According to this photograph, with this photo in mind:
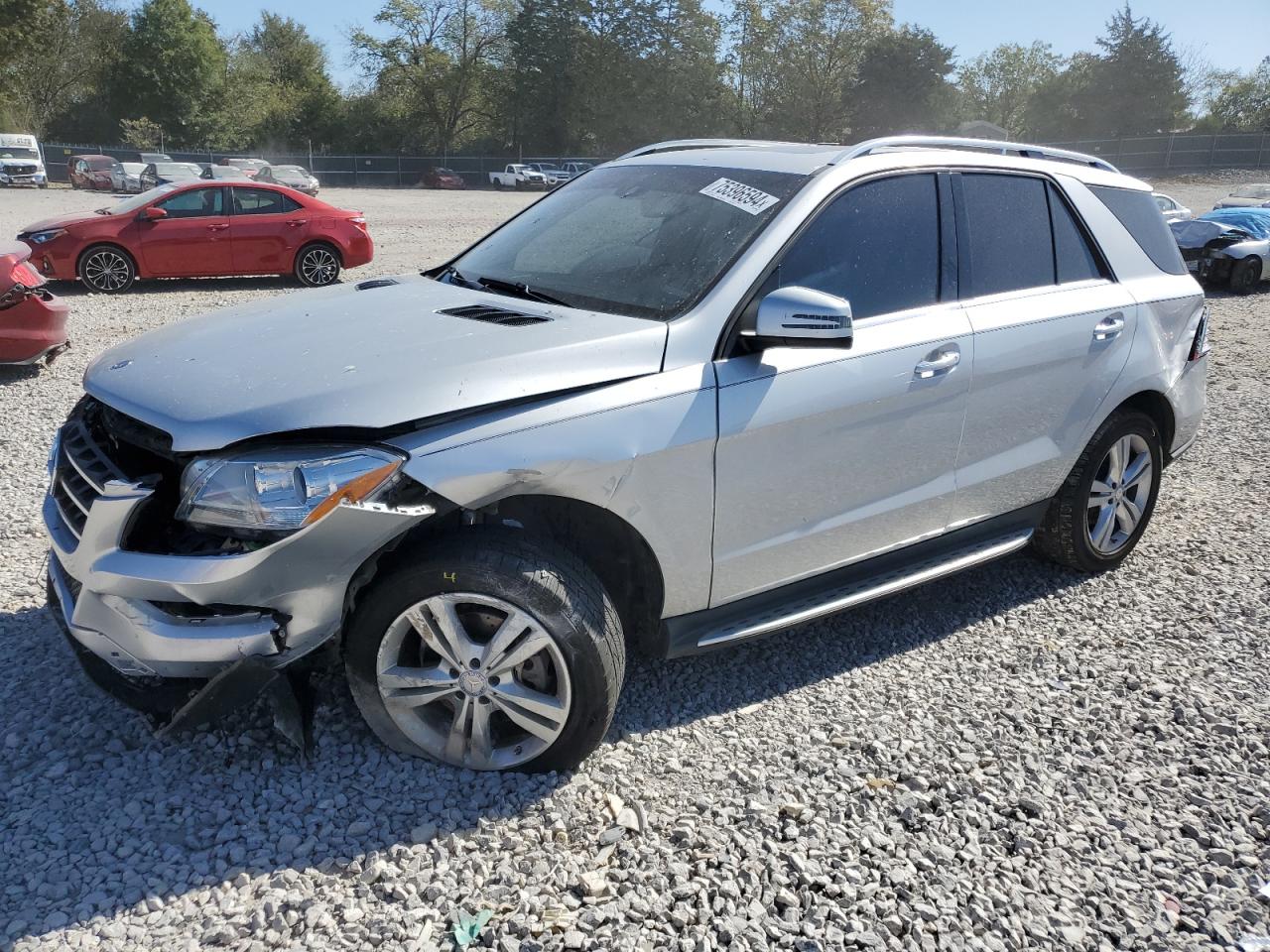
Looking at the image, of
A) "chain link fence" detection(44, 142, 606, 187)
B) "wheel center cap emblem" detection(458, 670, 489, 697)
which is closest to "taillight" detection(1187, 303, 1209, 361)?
"wheel center cap emblem" detection(458, 670, 489, 697)

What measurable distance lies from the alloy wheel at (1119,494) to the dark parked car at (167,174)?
33.7 metres

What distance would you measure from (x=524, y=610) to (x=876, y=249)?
183 centimetres

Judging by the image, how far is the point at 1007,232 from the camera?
4027 millimetres

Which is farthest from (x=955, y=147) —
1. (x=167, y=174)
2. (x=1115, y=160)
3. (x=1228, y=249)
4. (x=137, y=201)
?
(x=1115, y=160)

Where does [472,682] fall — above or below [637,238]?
below

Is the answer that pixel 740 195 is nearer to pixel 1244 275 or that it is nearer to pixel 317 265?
pixel 317 265

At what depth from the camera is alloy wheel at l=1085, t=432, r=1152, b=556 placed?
449 cm

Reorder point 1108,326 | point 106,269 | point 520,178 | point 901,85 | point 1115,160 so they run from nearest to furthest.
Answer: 1. point 1108,326
2. point 106,269
3. point 520,178
4. point 1115,160
5. point 901,85

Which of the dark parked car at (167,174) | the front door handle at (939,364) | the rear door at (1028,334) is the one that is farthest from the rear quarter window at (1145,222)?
the dark parked car at (167,174)

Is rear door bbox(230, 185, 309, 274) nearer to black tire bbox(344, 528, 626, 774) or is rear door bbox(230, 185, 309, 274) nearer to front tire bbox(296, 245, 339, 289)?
front tire bbox(296, 245, 339, 289)

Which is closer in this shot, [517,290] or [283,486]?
[283,486]

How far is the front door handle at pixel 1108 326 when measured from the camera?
415cm

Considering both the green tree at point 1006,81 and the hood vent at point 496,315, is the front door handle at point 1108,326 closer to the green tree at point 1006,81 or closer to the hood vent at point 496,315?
the hood vent at point 496,315

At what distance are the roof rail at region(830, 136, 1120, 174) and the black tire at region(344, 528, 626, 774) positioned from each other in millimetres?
1814
